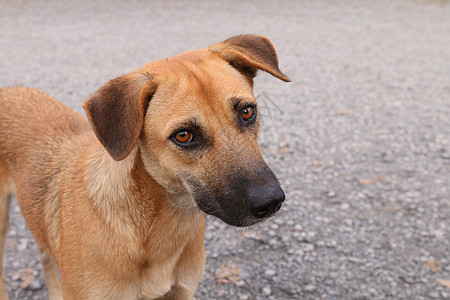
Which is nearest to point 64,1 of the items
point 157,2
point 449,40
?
point 157,2

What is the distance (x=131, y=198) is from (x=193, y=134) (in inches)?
23.8

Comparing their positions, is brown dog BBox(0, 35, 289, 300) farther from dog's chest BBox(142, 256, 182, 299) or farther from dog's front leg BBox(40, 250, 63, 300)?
dog's front leg BBox(40, 250, 63, 300)

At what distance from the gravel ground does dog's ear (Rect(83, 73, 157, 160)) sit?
902mm

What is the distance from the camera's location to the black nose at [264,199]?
8.13 ft

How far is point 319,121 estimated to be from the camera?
761cm

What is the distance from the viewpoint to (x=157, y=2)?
15.5 metres

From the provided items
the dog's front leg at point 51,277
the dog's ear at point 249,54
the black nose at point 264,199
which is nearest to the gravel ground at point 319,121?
the dog's front leg at point 51,277

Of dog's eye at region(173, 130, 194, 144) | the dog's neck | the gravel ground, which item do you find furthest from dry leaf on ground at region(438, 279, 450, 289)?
dog's eye at region(173, 130, 194, 144)

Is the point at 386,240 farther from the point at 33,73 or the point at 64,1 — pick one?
the point at 64,1

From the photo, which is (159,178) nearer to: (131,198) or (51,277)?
(131,198)

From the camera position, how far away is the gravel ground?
4434mm

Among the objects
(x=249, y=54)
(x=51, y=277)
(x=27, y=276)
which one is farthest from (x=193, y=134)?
(x=27, y=276)

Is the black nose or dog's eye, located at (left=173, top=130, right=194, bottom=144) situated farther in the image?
dog's eye, located at (left=173, top=130, right=194, bottom=144)

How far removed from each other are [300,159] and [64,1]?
11865 mm
